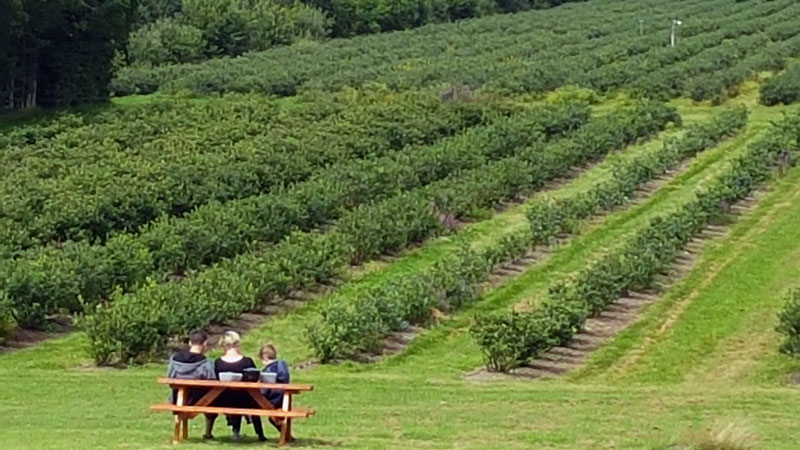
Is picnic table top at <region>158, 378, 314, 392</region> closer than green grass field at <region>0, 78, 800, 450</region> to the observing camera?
Yes

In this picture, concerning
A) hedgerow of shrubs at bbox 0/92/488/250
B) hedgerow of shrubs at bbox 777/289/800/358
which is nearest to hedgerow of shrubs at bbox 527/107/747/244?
hedgerow of shrubs at bbox 0/92/488/250

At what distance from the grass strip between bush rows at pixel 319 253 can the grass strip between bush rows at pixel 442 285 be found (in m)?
1.38

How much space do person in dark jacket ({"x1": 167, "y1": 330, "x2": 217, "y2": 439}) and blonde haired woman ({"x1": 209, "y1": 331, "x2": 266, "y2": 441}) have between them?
13 cm

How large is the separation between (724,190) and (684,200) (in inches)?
62.1

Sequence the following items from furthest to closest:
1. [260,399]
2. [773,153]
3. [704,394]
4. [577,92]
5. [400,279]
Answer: [577,92] < [773,153] < [400,279] < [704,394] < [260,399]

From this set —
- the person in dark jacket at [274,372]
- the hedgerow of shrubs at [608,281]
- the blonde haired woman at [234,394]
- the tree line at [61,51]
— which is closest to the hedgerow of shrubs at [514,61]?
the tree line at [61,51]

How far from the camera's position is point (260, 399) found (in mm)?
15852

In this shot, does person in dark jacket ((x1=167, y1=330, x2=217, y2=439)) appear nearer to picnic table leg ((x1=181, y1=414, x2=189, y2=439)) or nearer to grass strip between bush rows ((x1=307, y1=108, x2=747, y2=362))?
picnic table leg ((x1=181, y1=414, x2=189, y2=439))

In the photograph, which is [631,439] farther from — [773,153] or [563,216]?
[773,153]

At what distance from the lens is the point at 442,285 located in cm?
2980

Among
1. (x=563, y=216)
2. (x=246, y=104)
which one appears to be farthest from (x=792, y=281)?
(x=246, y=104)

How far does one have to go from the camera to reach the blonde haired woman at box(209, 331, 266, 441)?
52.4ft

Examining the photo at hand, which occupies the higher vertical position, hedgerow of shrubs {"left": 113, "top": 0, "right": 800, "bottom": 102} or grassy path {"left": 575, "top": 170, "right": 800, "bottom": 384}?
hedgerow of shrubs {"left": 113, "top": 0, "right": 800, "bottom": 102}

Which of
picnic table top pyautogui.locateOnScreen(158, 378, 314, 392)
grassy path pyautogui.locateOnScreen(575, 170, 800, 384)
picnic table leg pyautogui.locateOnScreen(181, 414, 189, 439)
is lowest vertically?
grassy path pyautogui.locateOnScreen(575, 170, 800, 384)
